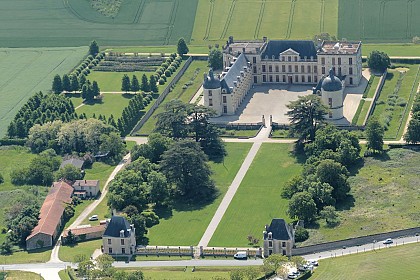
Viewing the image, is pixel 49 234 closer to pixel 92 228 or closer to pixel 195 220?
pixel 92 228

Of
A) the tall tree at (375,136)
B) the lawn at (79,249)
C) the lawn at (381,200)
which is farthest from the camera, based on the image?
the tall tree at (375,136)

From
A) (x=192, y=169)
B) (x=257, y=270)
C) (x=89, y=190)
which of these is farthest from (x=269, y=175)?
(x=257, y=270)

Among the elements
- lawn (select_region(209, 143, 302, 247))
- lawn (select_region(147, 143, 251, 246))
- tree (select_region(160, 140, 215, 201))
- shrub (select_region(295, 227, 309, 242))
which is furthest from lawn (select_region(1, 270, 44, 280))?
shrub (select_region(295, 227, 309, 242))

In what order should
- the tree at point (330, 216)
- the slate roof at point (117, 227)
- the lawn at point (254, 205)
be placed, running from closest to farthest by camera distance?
the slate roof at point (117, 227)
the tree at point (330, 216)
the lawn at point (254, 205)

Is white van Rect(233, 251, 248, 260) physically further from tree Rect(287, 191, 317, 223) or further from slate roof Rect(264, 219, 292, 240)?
tree Rect(287, 191, 317, 223)

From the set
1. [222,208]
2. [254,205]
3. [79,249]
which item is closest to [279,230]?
[254,205]

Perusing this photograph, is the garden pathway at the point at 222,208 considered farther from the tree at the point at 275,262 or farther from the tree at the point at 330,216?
the tree at the point at 275,262

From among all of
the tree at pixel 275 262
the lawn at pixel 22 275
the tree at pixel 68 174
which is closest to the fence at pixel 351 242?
the tree at pixel 275 262
